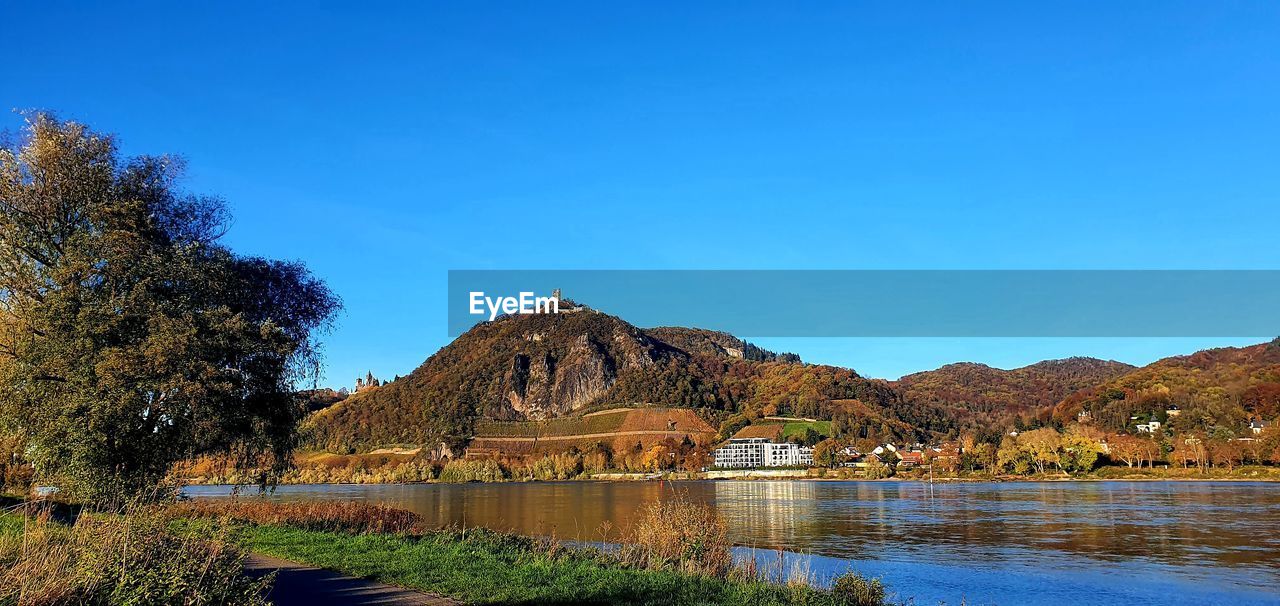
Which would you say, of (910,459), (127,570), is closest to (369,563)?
(127,570)

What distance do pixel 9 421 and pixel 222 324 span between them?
525 centimetres

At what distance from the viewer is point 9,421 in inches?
780

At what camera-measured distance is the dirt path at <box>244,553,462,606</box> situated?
12.5 m

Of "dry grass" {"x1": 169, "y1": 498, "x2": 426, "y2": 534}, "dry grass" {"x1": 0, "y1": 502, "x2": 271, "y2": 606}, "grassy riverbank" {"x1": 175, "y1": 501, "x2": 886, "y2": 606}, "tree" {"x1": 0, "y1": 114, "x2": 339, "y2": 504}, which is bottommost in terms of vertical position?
"dry grass" {"x1": 169, "y1": 498, "x2": 426, "y2": 534}

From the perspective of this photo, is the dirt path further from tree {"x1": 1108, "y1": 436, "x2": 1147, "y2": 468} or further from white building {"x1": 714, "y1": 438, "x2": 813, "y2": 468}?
white building {"x1": 714, "y1": 438, "x2": 813, "y2": 468}

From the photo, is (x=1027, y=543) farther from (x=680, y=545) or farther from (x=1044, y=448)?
(x=1044, y=448)

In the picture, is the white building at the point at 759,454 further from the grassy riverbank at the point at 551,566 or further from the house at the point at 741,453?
the grassy riverbank at the point at 551,566

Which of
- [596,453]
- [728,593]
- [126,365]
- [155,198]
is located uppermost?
[155,198]

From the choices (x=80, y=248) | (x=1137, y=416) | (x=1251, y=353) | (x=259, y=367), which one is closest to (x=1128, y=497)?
(x=259, y=367)

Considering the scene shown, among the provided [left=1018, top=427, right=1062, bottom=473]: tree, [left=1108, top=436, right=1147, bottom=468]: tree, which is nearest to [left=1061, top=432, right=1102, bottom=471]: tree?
[left=1018, top=427, right=1062, bottom=473]: tree

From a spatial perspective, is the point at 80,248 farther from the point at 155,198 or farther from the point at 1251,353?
the point at 1251,353

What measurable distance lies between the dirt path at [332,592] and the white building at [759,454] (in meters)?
172

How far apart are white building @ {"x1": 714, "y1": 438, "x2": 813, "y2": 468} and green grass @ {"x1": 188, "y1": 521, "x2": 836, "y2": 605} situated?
549 ft

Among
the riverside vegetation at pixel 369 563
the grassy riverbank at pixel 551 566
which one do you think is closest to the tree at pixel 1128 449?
the riverside vegetation at pixel 369 563
